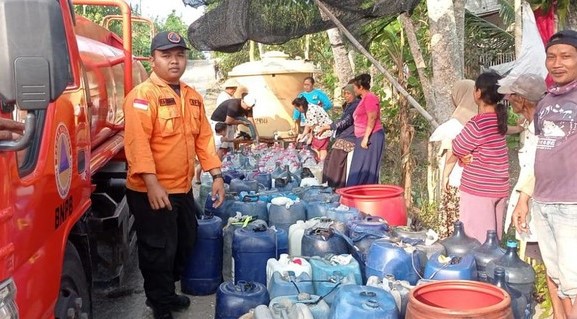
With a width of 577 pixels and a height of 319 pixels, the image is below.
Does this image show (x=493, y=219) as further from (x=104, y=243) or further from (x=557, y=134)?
(x=104, y=243)

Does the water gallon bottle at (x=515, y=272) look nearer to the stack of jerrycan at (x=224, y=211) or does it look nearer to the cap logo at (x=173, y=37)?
the cap logo at (x=173, y=37)

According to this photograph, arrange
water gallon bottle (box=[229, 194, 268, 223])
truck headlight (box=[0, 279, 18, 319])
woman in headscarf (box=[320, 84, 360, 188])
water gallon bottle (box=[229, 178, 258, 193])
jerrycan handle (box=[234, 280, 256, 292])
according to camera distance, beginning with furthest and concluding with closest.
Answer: woman in headscarf (box=[320, 84, 360, 188]) → water gallon bottle (box=[229, 178, 258, 193]) → water gallon bottle (box=[229, 194, 268, 223]) → jerrycan handle (box=[234, 280, 256, 292]) → truck headlight (box=[0, 279, 18, 319])

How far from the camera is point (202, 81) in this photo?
127 ft

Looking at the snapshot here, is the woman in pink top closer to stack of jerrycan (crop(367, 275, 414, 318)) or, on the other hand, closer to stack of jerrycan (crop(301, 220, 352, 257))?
stack of jerrycan (crop(301, 220, 352, 257))

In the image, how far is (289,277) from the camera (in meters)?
3.41

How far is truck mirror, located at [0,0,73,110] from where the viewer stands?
170cm

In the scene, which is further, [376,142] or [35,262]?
[376,142]

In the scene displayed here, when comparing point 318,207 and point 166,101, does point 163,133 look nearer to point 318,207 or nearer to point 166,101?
→ point 166,101

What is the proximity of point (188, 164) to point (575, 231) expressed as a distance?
8.06 feet

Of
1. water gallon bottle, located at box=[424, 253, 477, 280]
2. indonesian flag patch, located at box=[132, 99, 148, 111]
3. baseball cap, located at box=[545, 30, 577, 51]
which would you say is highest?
baseball cap, located at box=[545, 30, 577, 51]

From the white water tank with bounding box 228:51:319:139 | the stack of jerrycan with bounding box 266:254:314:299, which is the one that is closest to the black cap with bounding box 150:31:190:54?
the stack of jerrycan with bounding box 266:254:314:299

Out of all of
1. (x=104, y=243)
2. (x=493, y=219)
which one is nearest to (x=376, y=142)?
(x=493, y=219)

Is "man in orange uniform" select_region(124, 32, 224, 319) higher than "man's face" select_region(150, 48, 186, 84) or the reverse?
the reverse

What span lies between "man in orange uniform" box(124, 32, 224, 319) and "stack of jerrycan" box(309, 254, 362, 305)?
3.41 ft
